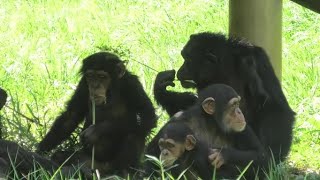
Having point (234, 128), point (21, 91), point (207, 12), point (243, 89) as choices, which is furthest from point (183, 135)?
point (207, 12)

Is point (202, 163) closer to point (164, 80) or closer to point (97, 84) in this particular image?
point (164, 80)

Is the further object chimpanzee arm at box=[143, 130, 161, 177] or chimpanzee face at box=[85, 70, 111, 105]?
chimpanzee face at box=[85, 70, 111, 105]

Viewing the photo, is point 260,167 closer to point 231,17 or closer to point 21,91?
point 231,17

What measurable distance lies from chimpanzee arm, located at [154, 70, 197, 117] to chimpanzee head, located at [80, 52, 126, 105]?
367 mm

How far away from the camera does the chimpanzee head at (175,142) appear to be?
662 cm

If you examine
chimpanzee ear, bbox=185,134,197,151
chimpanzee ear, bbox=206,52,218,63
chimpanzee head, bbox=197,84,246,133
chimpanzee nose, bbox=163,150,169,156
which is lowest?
chimpanzee nose, bbox=163,150,169,156

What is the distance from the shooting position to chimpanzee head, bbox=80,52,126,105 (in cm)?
796

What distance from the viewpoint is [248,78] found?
24.5ft

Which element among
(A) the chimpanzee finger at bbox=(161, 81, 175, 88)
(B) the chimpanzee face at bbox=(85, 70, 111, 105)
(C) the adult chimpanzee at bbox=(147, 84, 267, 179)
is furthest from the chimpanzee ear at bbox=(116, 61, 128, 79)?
(C) the adult chimpanzee at bbox=(147, 84, 267, 179)

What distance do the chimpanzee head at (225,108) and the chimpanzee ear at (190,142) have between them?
13.5 inches

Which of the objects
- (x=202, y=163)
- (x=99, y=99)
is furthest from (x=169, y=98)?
(x=202, y=163)

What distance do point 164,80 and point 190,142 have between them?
1345 millimetres

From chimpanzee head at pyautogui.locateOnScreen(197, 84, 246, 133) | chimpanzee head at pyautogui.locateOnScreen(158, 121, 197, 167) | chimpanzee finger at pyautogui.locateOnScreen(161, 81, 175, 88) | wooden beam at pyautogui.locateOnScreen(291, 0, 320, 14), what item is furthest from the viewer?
chimpanzee finger at pyautogui.locateOnScreen(161, 81, 175, 88)

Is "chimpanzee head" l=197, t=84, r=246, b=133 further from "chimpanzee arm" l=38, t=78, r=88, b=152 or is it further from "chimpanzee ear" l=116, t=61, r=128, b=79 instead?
"chimpanzee arm" l=38, t=78, r=88, b=152
